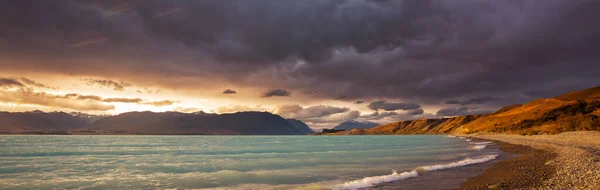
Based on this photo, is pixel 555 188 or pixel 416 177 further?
pixel 416 177

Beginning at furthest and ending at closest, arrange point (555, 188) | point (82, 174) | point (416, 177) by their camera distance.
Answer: point (82, 174), point (416, 177), point (555, 188)

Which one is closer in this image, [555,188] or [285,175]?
[555,188]

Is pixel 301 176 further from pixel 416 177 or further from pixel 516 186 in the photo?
pixel 516 186

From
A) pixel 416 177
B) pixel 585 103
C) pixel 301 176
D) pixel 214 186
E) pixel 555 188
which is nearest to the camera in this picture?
pixel 555 188

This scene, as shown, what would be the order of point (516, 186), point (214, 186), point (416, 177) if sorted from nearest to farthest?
point (516, 186) < point (214, 186) < point (416, 177)

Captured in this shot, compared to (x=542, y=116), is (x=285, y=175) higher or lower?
lower

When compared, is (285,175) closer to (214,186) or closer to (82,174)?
(214,186)

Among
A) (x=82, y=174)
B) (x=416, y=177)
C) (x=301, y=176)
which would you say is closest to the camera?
(x=416, y=177)

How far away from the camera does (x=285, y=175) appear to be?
30828 millimetres

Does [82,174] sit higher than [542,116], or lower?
lower

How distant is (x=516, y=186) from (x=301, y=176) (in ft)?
55.1

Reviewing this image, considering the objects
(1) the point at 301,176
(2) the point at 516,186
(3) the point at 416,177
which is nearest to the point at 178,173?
(1) the point at 301,176

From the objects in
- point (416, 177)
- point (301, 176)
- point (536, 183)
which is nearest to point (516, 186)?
point (536, 183)

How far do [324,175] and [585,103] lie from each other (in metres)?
176
